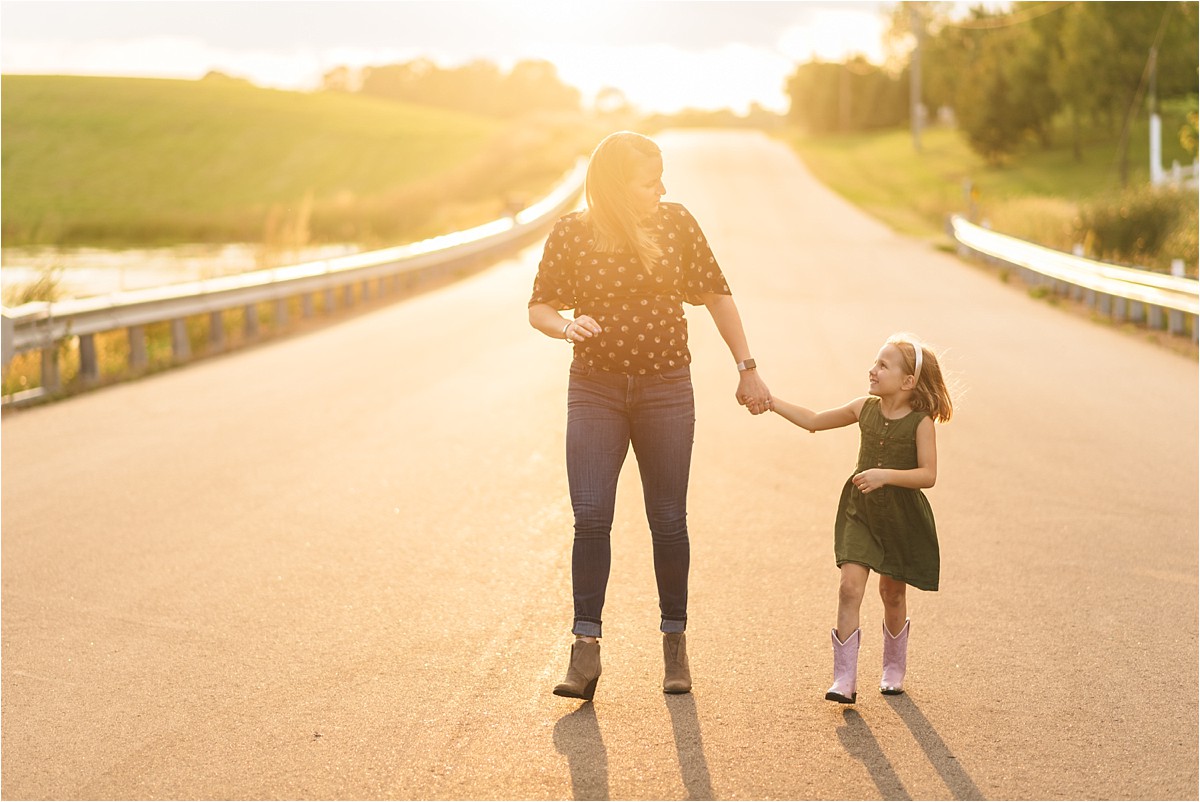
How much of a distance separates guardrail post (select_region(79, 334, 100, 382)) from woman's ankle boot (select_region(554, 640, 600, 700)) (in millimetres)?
10084

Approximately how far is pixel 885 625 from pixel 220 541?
12.7ft

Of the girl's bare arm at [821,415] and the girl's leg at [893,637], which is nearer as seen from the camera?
the girl's bare arm at [821,415]

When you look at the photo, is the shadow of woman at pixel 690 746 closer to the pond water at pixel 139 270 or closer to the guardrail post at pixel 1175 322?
the pond water at pixel 139 270

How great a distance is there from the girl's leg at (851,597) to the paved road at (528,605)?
0.28m

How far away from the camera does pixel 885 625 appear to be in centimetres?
520

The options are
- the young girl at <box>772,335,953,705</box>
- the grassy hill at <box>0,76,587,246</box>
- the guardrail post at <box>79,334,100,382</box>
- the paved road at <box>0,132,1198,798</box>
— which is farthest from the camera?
the grassy hill at <box>0,76,587,246</box>

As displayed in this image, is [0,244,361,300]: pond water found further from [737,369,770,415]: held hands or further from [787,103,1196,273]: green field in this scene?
[787,103,1196,273]: green field

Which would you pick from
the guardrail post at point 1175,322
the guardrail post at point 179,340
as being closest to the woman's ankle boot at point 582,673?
the guardrail post at point 179,340

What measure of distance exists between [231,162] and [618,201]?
8265 centimetres

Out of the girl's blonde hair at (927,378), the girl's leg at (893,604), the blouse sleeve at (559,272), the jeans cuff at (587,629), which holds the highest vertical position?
the blouse sleeve at (559,272)

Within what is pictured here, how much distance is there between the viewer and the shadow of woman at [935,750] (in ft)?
14.1

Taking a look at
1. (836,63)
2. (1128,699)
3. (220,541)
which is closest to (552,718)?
(1128,699)

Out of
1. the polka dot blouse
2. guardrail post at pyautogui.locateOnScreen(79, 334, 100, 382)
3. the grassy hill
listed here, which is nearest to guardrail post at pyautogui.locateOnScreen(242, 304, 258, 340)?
guardrail post at pyautogui.locateOnScreen(79, 334, 100, 382)

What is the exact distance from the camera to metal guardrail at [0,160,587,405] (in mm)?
13062
